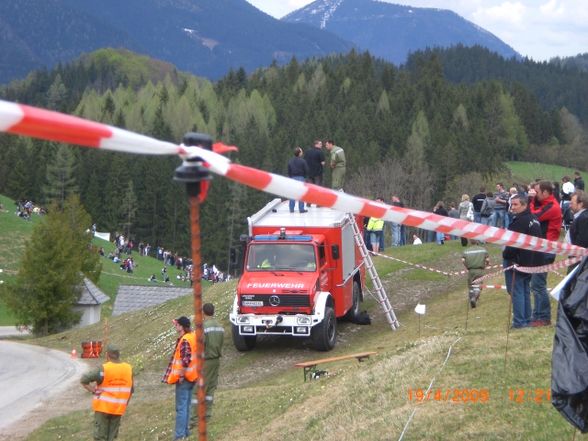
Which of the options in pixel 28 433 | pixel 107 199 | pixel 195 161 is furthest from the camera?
pixel 107 199

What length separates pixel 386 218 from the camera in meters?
6.88

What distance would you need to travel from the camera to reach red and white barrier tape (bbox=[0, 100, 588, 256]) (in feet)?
15.6

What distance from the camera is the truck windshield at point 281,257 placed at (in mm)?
19670

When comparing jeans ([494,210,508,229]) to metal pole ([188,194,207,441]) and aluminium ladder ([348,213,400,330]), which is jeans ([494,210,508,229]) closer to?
aluminium ladder ([348,213,400,330])

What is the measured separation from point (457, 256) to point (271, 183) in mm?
24339

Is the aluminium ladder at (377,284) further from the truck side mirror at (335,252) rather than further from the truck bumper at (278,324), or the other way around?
the truck bumper at (278,324)

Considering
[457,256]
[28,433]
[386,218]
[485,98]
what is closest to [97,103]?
[485,98]


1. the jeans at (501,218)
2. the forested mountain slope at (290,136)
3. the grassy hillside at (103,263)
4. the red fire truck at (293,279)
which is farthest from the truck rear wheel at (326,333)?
the forested mountain slope at (290,136)

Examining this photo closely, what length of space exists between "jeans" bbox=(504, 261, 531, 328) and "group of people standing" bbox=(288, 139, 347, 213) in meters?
7.97

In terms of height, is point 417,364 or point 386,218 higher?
point 386,218

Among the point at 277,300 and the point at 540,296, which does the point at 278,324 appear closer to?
the point at 277,300

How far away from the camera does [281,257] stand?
1980 centimetres

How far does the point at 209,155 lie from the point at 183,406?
8.00 meters

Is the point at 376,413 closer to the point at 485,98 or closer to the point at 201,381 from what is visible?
the point at 201,381
